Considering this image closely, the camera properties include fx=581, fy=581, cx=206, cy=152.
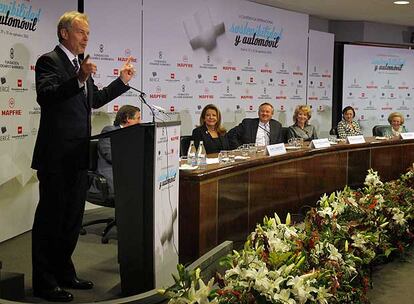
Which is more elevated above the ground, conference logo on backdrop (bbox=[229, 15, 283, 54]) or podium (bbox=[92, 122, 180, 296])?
conference logo on backdrop (bbox=[229, 15, 283, 54])

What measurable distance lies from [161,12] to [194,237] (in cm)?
355

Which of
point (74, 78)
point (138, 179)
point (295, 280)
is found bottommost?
point (295, 280)

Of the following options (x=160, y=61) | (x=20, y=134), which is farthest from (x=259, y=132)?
(x=20, y=134)

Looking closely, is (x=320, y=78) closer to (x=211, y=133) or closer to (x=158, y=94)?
(x=158, y=94)

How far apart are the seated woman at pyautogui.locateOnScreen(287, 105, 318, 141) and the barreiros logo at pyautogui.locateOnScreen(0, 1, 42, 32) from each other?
2.75 meters

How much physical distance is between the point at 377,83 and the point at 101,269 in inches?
287

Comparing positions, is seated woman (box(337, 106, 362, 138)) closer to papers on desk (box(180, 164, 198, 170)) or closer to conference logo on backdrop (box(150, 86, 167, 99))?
conference logo on backdrop (box(150, 86, 167, 99))

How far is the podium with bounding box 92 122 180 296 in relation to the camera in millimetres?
2594

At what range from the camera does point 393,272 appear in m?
3.31

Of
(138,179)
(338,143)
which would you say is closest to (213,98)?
(338,143)

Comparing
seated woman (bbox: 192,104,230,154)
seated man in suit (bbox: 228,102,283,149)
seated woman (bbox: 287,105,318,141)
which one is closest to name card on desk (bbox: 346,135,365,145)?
seated woman (bbox: 287,105,318,141)

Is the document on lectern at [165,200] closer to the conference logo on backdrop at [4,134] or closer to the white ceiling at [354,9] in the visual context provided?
the conference logo on backdrop at [4,134]

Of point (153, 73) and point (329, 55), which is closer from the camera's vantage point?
point (153, 73)

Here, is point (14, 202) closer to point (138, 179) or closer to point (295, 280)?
point (138, 179)
